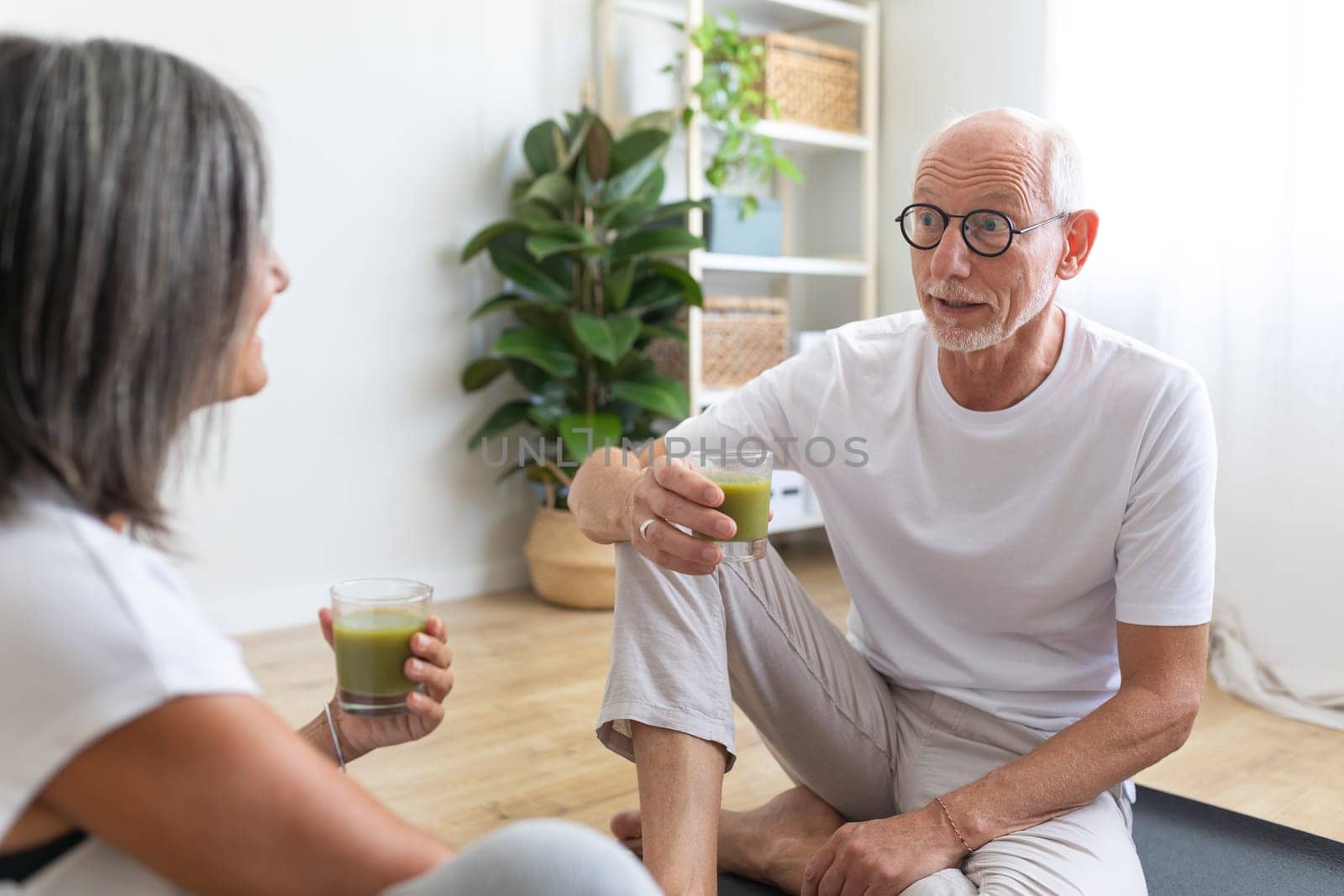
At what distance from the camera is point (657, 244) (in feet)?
11.2

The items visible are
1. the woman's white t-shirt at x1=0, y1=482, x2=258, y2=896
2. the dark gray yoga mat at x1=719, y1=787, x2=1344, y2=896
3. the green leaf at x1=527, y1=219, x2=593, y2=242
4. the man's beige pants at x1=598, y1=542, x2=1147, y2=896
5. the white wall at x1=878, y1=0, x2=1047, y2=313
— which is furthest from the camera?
the white wall at x1=878, y1=0, x2=1047, y2=313

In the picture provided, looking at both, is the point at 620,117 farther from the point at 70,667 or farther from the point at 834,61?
the point at 70,667

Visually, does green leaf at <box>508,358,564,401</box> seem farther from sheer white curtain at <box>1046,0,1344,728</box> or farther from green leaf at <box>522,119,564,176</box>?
sheer white curtain at <box>1046,0,1344,728</box>

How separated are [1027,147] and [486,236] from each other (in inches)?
80.4

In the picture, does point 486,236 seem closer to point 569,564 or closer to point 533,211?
point 533,211

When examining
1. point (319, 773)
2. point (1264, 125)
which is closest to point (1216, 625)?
point (1264, 125)

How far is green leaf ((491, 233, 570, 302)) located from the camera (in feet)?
11.1

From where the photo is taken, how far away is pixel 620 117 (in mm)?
3752

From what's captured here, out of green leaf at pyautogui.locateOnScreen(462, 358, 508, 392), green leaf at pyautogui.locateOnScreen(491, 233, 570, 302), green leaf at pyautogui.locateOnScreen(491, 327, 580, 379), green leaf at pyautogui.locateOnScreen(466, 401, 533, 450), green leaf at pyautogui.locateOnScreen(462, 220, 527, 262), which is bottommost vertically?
green leaf at pyautogui.locateOnScreen(466, 401, 533, 450)

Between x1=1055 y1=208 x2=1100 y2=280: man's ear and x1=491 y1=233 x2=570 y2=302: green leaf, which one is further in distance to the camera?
x1=491 y1=233 x2=570 y2=302: green leaf

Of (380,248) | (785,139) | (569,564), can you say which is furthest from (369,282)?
(785,139)

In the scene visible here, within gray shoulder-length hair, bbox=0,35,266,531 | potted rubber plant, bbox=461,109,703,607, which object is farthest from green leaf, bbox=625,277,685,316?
gray shoulder-length hair, bbox=0,35,266,531

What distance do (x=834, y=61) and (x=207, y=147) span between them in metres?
3.43

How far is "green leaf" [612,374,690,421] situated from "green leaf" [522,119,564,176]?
2.12 feet
